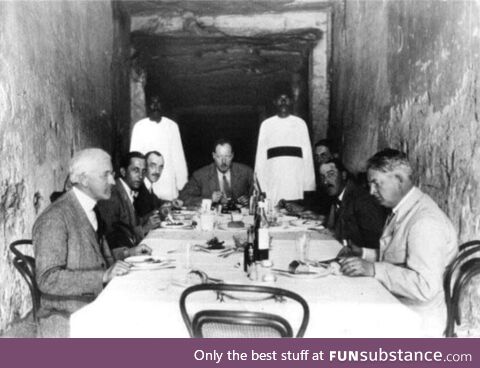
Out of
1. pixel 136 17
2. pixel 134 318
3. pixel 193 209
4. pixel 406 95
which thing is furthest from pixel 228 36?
pixel 134 318

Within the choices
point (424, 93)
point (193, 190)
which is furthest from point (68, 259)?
point (193, 190)

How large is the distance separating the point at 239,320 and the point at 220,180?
13.5 ft

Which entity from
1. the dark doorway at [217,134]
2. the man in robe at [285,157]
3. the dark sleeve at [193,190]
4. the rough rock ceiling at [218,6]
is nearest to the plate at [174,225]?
the dark sleeve at [193,190]

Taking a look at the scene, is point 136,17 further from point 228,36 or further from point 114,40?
point 228,36

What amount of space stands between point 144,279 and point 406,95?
2.72 metres

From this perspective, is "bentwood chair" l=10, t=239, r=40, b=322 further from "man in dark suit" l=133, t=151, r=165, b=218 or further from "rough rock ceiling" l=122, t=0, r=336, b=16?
"rough rock ceiling" l=122, t=0, r=336, b=16

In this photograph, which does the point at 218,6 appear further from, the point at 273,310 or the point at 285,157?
the point at 273,310

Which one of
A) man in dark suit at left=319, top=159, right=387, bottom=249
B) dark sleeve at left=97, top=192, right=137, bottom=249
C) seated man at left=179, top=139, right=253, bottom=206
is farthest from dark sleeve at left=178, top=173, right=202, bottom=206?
man in dark suit at left=319, top=159, right=387, bottom=249

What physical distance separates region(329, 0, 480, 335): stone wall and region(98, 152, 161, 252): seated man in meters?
1.94

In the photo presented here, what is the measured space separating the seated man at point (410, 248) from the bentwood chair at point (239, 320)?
0.61m

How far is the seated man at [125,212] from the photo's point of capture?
3811 millimetres

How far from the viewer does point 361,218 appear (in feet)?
11.8

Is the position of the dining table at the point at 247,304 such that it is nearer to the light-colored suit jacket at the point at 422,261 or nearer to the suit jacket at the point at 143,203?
the light-colored suit jacket at the point at 422,261

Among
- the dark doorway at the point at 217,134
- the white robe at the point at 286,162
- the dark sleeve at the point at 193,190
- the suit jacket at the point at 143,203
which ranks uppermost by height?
the dark doorway at the point at 217,134
